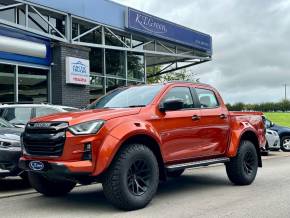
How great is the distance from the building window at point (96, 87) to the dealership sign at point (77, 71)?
1006 mm

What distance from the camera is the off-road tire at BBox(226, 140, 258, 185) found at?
28.4 feet

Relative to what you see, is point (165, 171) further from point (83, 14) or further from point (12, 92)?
point (83, 14)

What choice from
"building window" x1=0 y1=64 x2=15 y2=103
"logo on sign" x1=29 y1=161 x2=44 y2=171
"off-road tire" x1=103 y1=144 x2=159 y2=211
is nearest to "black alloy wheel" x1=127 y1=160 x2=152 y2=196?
"off-road tire" x1=103 y1=144 x2=159 y2=211

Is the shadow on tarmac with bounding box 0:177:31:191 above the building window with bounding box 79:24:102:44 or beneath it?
beneath

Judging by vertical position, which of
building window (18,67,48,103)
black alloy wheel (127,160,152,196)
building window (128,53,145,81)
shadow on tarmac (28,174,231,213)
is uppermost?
building window (128,53,145,81)

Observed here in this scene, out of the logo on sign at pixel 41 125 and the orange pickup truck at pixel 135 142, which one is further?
the logo on sign at pixel 41 125

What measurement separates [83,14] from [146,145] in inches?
431

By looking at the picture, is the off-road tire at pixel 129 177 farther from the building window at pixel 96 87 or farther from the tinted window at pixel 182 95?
the building window at pixel 96 87

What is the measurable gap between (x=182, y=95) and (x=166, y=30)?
13436 millimetres

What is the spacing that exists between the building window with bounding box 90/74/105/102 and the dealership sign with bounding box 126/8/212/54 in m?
2.33

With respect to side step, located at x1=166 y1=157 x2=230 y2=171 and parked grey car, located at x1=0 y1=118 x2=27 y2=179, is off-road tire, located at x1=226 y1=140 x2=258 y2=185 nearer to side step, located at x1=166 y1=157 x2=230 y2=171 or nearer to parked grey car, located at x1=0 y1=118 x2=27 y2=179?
side step, located at x1=166 y1=157 x2=230 y2=171

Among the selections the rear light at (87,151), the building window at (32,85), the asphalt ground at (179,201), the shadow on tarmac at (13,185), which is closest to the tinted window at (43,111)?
the shadow on tarmac at (13,185)

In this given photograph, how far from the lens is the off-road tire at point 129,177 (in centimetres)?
618

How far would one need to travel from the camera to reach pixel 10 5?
14234mm
